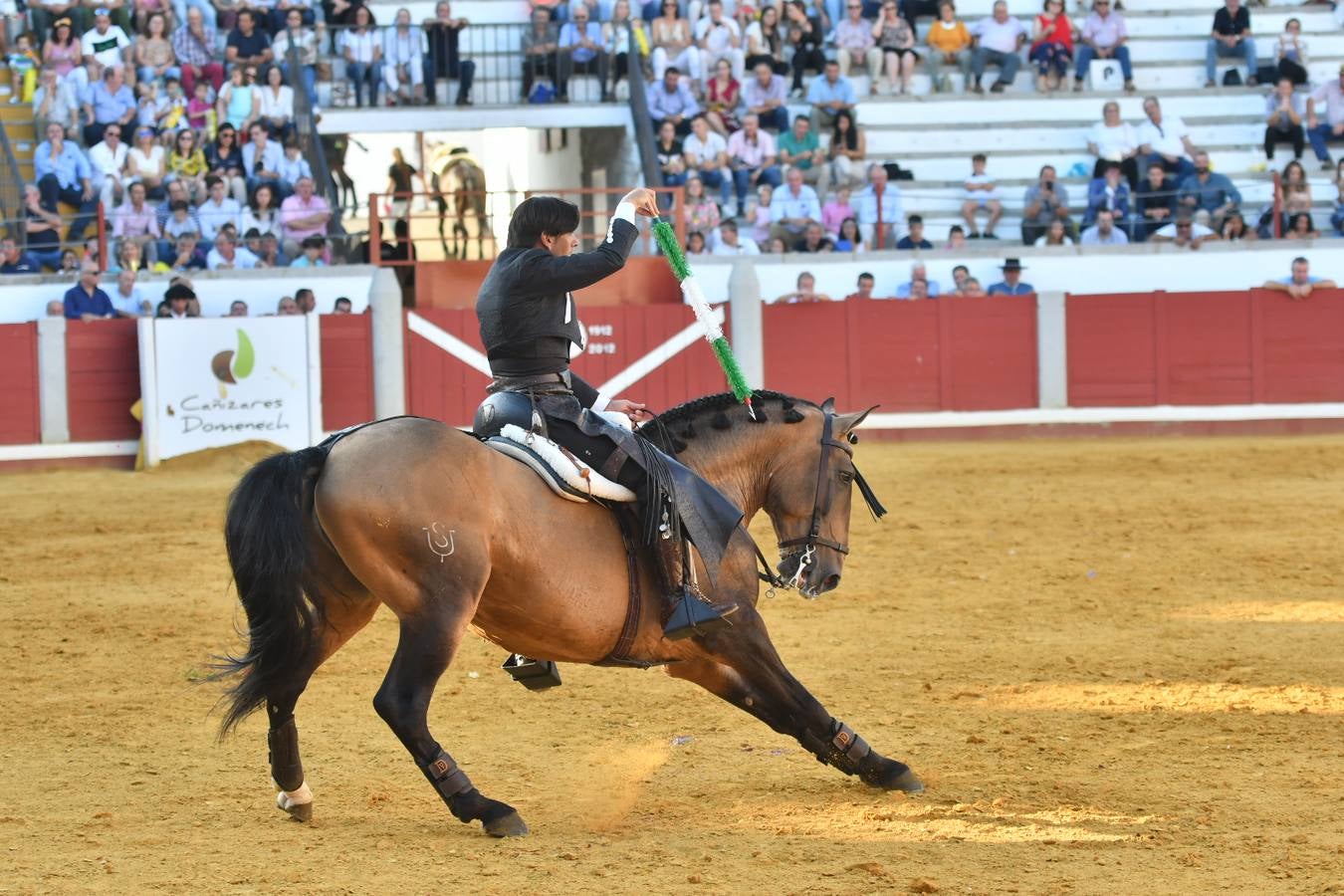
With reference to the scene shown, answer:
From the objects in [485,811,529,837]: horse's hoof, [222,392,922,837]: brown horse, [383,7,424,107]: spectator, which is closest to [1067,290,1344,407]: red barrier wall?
[383,7,424,107]: spectator

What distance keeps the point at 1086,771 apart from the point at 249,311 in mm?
13120

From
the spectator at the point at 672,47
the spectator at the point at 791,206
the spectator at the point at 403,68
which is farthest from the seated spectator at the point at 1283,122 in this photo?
the spectator at the point at 403,68

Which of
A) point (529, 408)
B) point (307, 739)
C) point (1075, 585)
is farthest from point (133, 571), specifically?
point (529, 408)

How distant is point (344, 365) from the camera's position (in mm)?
17609

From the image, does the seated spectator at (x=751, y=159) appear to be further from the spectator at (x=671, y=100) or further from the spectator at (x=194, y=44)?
the spectator at (x=194, y=44)

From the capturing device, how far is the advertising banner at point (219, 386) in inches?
667

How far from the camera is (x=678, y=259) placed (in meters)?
6.05

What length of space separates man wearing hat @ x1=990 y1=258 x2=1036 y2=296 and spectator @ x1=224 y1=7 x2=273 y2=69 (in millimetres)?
8427

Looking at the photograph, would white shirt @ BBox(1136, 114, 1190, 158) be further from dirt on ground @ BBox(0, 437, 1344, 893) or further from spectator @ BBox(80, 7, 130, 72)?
spectator @ BBox(80, 7, 130, 72)

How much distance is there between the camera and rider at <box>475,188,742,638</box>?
5.53 meters

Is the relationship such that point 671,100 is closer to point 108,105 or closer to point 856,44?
point 856,44

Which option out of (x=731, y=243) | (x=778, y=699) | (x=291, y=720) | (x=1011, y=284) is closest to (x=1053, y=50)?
(x=1011, y=284)

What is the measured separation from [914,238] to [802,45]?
3.48 meters

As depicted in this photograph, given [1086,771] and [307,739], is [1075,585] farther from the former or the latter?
[307,739]
